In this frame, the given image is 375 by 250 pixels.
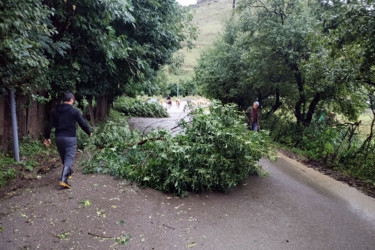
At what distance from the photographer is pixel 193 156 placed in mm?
6168

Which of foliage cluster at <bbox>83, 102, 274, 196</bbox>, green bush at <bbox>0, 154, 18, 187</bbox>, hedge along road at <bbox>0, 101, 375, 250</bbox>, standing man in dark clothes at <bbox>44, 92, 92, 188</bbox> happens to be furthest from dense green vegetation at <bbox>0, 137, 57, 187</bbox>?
standing man in dark clothes at <bbox>44, 92, 92, 188</bbox>

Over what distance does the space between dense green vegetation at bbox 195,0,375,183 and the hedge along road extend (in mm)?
3878

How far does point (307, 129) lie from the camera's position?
13.8 meters

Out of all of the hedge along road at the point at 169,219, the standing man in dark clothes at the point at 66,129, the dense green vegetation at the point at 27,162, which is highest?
the standing man in dark clothes at the point at 66,129

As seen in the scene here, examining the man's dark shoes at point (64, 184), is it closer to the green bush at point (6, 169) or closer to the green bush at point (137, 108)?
the green bush at point (6, 169)

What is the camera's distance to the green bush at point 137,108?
80.4ft

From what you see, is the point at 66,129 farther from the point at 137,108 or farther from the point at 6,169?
the point at 137,108

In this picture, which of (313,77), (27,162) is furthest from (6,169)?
(313,77)

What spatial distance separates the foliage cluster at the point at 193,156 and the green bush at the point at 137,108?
680 inches

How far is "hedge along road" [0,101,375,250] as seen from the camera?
13.4ft

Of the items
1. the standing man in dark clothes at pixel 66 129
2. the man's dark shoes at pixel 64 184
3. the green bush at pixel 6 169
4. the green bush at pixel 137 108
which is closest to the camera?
the man's dark shoes at pixel 64 184

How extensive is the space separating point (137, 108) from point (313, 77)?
16.6 m

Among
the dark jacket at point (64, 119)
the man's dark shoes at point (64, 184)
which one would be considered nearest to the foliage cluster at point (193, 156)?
the man's dark shoes at point (64, 184)

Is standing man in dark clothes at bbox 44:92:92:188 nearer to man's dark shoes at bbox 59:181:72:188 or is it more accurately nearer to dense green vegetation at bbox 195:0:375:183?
man's dark shoes at bbox 59:181:72:188
